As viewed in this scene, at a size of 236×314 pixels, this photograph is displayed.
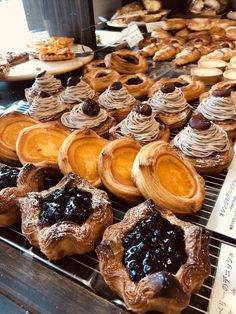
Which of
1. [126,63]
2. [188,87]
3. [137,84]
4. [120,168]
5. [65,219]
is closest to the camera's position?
[65,219]

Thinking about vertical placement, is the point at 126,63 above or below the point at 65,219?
below

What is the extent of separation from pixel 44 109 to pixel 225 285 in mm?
2034

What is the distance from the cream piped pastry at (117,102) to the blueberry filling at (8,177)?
1.11m

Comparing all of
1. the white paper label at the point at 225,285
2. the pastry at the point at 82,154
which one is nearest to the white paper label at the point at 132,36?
the pastry at the point at 82,154

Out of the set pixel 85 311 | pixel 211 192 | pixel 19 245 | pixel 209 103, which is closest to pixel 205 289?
pixel 85 311

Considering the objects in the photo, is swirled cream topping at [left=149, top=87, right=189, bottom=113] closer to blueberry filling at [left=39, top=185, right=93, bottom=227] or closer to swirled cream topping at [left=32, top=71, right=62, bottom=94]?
swirled cream topping at [left=32, top=71, right=62, bottom=94]

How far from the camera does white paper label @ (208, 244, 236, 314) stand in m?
1.39

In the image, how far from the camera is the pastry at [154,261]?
4.32ft

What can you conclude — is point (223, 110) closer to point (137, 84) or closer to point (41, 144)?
point (137, 84)

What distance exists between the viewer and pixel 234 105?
2654mm

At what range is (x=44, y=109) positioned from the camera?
286 centimetres

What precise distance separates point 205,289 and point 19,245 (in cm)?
100

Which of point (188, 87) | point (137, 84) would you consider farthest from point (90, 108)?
point (188, 87)

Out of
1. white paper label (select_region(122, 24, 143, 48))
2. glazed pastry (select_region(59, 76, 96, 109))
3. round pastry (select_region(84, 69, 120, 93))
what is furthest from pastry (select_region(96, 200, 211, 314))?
white paper label (select_region(122, 24, 143, 48))
